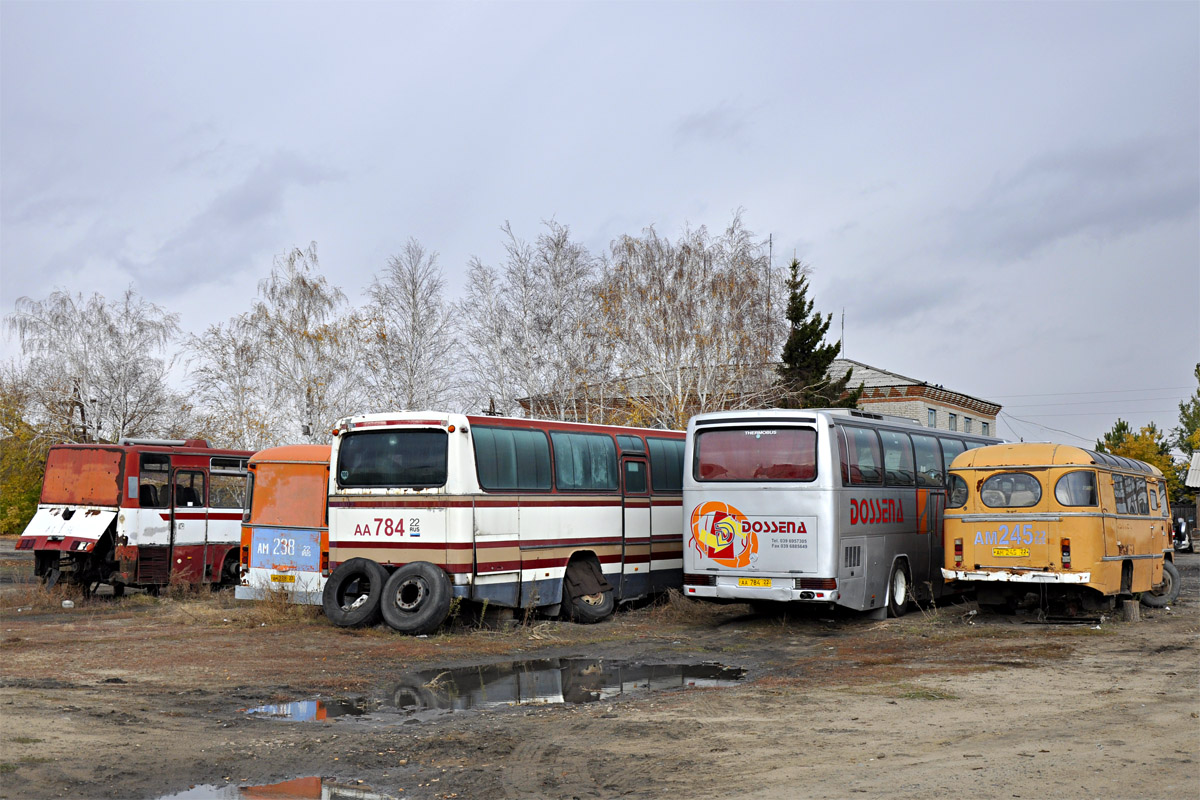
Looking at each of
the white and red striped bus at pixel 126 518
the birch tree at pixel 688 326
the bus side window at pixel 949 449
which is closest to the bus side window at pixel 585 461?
the bus side window at pixel 949 449

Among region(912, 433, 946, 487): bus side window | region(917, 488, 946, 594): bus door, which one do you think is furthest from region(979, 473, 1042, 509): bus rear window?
region(912, 433, 946, 487): bus side window

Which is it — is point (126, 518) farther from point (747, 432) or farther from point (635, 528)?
point (747, 432)

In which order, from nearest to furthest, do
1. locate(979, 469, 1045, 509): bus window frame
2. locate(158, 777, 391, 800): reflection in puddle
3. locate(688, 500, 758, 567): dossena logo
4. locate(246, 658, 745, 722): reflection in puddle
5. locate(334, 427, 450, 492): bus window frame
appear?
locate(158, 777, 391, 800): reflection in puddle, locate(246, 658, 745, 722): reflection in puddle, locate(334, 427, 450, 492): bus window frame, locate(688, 500, 758, 567): dossena logo, locate(979, 469, 1045, 509): bus window frame

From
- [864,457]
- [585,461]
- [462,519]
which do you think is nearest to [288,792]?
[462,519]

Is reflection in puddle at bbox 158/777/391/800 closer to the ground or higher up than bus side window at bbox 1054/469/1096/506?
closer to the ground

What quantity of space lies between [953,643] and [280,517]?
34.0 feet

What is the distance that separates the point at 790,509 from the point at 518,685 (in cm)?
584

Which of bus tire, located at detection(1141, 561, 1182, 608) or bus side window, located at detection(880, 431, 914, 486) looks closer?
bus side window, located at detection(880, 431, 914, 486)

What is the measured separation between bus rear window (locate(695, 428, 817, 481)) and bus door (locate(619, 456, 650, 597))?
7.56 ft

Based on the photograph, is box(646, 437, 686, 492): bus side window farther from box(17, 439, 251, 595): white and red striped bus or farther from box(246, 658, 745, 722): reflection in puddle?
box(17, 439, 251, 595): white and red striped bus

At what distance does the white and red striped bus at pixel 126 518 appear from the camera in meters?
20.8

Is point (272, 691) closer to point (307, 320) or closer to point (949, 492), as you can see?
point (949, 492)

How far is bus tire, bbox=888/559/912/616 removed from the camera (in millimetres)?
18219

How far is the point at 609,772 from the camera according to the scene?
7.63 meters
